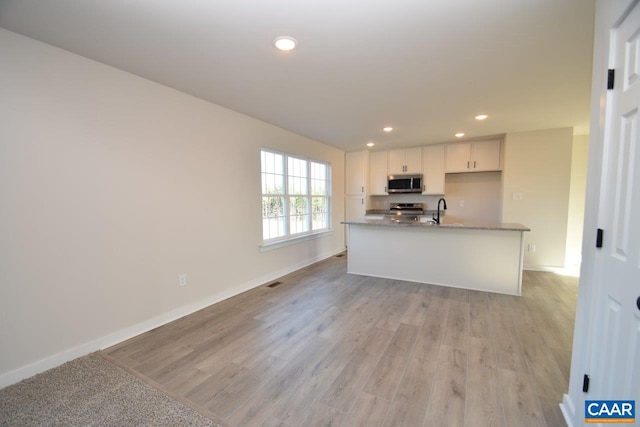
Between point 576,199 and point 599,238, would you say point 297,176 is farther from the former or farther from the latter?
point 576,199

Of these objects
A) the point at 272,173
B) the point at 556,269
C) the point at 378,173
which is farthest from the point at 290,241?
the point at 556,269

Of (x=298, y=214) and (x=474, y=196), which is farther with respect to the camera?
(x=474, y=196)

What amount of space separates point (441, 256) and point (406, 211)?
2339mm

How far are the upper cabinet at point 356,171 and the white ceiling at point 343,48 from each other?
9.27 feet

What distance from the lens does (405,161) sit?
5.87m

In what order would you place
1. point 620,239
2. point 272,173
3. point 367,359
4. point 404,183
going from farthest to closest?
point 404,183
point 272,173
point 367,359
point 620,239

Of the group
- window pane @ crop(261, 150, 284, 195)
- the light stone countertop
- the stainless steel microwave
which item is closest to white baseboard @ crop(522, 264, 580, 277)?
the light stone countertop

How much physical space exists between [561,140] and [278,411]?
559cm

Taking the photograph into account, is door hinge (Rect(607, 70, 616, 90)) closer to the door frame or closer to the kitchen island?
the door frame

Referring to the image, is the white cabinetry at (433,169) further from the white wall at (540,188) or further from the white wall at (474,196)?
the white wall at (540,188)

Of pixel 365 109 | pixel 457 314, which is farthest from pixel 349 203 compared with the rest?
pixel 457 314

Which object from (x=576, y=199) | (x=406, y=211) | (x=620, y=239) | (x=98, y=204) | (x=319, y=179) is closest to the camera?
(x=620, y=239)

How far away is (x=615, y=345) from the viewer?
115cm

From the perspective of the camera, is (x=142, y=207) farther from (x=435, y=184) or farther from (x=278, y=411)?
(x=435, y=184)
